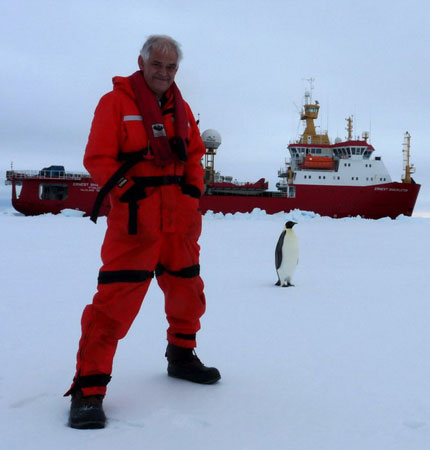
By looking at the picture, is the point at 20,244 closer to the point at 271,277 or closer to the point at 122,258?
the point at 271,277

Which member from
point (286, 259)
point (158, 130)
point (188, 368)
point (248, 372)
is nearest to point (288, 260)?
point (286, 259)

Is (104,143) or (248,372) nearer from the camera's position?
(104,143)

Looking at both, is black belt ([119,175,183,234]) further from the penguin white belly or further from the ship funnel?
the ship funnel

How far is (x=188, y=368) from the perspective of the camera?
2238 millimetres

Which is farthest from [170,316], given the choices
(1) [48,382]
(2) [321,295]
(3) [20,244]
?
(3) [20,244]

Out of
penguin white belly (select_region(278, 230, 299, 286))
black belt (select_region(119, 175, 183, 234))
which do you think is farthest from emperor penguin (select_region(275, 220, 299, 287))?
black belt (select_region(119, 175, 183, 234))

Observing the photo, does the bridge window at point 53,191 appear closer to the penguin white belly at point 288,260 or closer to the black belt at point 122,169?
the penguin white belly at point 288,260

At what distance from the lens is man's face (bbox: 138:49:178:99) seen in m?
2.03

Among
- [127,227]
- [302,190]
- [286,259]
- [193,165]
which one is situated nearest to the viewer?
[127,227]

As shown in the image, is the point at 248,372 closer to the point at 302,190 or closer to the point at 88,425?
the point at 88,425

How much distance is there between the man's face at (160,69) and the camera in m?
2.03

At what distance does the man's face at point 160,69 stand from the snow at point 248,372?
1394 millimetres

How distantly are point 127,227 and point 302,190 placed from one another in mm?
23972

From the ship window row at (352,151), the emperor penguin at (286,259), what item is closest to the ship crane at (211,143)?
the ship window row at (352,151)
